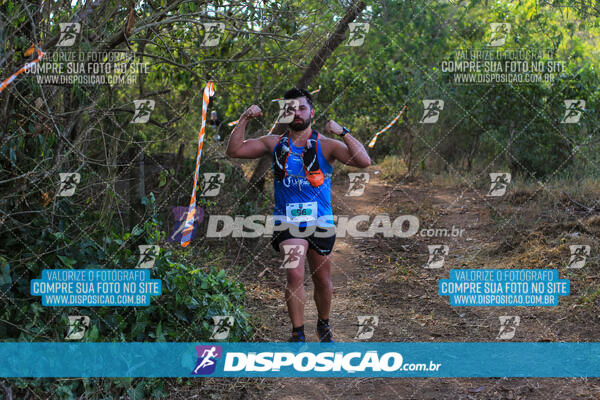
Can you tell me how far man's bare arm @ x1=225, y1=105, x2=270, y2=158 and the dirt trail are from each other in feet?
5.72

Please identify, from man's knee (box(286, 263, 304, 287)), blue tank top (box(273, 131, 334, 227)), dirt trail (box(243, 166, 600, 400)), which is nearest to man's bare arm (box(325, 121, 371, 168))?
blue tank top (box(273, 131, 334, 227))

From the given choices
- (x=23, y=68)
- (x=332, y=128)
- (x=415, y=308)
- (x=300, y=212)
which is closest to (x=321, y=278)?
(x=300, y=212)

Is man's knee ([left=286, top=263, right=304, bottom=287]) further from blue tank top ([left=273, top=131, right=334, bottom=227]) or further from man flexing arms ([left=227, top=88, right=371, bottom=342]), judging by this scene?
blue tank top ([left=273, top=131, right=334, bottom=227])

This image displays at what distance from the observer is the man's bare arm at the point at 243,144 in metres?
4.79

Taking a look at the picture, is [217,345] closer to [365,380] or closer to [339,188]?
[365,380]

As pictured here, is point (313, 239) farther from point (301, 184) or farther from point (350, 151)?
point (350, 151)

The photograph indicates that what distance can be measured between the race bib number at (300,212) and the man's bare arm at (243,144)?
0.50 meters

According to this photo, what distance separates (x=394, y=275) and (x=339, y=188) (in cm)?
396

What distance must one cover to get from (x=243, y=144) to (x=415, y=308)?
2.85 m

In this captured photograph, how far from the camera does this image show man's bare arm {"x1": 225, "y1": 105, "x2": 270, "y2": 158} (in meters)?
4.79

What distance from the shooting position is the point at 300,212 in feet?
15.7

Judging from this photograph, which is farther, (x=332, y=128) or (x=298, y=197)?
(x=298, y=197)

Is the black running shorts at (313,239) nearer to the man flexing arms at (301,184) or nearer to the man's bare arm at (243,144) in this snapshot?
the man flexing arms at (301,184)

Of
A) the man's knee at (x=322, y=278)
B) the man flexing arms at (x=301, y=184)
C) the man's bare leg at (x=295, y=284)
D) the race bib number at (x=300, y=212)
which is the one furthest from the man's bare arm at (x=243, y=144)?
the man's knee at (x=322, y=278)
